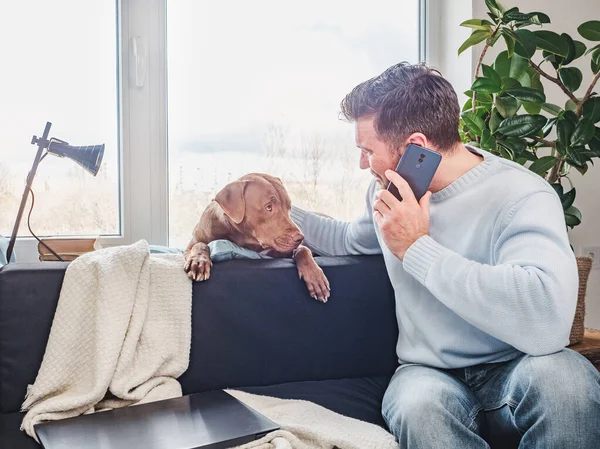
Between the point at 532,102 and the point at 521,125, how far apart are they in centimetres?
8

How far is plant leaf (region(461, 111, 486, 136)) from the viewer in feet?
7.21

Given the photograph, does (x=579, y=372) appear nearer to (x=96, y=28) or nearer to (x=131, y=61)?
(x=131, y=61)

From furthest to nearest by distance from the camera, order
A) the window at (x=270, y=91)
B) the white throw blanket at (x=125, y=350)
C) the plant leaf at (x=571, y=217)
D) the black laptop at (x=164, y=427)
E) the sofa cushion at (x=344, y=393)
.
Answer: the window at (x=270, y=91) → the plant leaf at (x=571, y=217) → the sofa cushion at (x=344, y=393) → the white throw blanket at (x=125, y=350) → the black laptop at (x=164, y=427)

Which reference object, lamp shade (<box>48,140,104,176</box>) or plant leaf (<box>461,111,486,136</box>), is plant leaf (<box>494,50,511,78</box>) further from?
lamp shade (<box>48,140,104,176</box>)

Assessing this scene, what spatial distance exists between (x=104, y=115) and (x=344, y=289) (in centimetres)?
118

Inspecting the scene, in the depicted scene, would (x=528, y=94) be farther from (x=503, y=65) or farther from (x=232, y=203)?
(x=232, y=203)

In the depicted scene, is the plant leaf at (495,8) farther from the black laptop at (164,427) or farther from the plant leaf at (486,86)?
the black laptop at (164,427)

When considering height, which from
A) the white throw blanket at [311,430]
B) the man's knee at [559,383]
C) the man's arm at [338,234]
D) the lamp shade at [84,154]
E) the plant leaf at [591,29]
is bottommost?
the white throw blanket at [311,430]

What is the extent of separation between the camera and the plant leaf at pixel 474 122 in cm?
220

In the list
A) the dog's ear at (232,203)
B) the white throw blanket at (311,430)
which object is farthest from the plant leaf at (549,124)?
the white throw blanket at (311,430)

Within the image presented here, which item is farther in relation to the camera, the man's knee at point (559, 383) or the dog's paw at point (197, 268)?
the dog's paw at point (197, 268)

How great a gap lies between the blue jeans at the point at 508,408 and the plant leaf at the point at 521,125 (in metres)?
0.95

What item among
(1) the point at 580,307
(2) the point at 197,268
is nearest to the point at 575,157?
(1) the point at 580,307

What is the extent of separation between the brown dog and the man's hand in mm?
259
